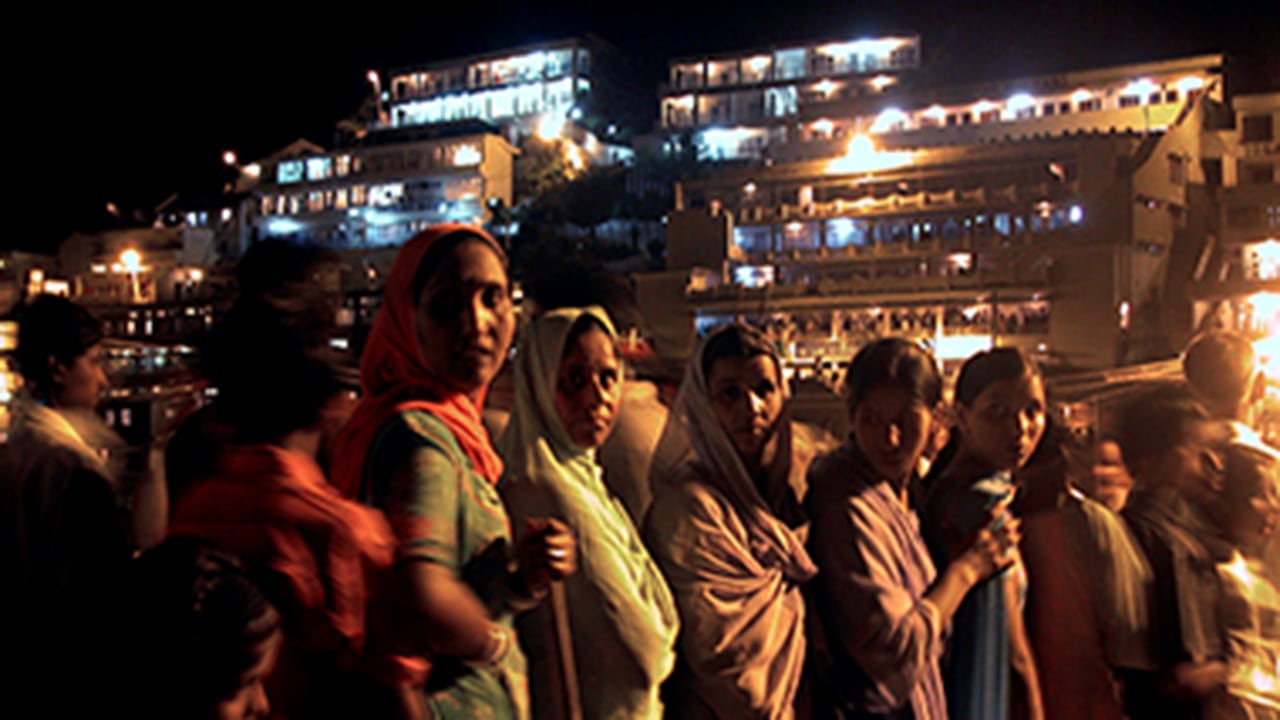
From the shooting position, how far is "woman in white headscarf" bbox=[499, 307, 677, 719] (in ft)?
8.17

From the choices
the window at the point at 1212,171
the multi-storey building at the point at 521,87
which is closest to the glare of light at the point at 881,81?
the multi-storey building at the point at 521,87

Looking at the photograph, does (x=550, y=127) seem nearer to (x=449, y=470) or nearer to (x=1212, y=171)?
(x=1212, y=171)

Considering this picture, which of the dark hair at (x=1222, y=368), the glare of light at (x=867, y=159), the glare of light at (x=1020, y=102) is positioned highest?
the glare of light at (x=1020, y=102)

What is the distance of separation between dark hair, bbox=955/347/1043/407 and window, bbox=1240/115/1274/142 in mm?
36136

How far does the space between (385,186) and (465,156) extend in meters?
4.74

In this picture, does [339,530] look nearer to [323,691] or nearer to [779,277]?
[323,691]

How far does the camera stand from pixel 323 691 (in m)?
1.97

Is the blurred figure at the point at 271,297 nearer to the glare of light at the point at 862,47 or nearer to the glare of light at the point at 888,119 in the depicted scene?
the glare of light at the point at 888,119

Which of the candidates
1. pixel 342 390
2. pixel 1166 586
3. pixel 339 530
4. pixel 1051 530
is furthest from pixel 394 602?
pixel 1166 586

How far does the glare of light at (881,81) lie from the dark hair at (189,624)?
49439 mm

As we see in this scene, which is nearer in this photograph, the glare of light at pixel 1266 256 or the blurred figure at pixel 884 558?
the blurred figure at pixel 884 558

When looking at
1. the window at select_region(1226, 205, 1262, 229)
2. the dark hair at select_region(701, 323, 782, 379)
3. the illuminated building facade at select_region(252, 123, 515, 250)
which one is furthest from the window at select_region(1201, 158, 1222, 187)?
the dark hair at select_region(701, 323, 782, 379)

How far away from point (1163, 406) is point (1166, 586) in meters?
0.66

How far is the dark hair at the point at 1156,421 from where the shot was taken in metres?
3.48
